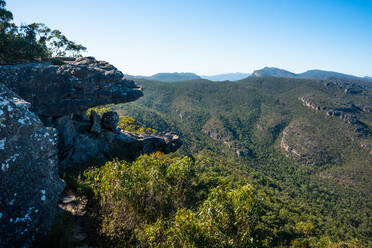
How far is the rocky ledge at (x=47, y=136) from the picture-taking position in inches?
264

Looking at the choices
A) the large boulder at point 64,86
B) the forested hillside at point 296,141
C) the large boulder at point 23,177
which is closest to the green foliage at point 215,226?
the large boulder at point 23,177

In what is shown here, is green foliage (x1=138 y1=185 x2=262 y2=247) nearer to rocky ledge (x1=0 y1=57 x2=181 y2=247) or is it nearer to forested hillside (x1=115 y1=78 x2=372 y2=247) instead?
rocky ledge (x1=0 y1=57 x2=181 y2=247)

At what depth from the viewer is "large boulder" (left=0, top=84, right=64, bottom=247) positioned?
6449 millimetres

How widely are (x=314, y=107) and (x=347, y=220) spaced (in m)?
102

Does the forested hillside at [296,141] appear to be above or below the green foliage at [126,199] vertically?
below

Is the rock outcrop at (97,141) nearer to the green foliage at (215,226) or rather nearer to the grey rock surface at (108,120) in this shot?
the grey rock surface at (108,120)

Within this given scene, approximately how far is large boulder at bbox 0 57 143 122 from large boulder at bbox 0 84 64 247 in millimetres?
8175

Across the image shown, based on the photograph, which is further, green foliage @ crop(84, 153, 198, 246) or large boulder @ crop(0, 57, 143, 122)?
large boulder @ crop(0, 57, 143, 122)

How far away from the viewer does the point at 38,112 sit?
1541cm

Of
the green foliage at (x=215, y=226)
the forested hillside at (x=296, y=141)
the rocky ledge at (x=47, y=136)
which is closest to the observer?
the rocky ledge at (x=47, y=136)

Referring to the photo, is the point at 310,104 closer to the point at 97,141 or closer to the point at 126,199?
the point at 97,141

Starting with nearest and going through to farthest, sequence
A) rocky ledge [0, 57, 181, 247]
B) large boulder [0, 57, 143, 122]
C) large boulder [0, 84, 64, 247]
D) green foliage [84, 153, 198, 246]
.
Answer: large boulder [0, 84, 64, 247] → rocky ledge [0, 57, 181, 247] → green foliage [84, 153, 198, 246] → large boulder [0, 57, 143, 122]

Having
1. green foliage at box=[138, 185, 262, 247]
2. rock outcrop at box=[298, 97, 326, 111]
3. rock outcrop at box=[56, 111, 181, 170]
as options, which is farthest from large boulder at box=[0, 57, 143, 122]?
rock outcrop at box=[298, 97, 326, 111]

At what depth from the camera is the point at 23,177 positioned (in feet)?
23.1
